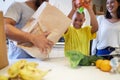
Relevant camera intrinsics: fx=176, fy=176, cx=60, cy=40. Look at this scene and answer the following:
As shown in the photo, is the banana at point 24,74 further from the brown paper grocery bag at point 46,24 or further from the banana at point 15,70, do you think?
the brown paper grocery bag at point 46,24

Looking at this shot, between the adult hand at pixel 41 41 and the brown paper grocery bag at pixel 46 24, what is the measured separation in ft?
0.07

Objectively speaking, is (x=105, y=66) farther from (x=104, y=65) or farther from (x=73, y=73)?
(x=73, y=73)

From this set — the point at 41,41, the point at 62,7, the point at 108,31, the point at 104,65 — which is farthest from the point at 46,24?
the point at 62,7

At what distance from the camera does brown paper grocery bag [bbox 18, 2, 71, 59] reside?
88 centimetres

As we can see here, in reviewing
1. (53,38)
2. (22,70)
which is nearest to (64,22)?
(53,38)

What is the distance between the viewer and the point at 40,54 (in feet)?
2.97

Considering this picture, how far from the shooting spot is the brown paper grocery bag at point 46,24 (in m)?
0.88

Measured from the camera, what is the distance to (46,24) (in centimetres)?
90

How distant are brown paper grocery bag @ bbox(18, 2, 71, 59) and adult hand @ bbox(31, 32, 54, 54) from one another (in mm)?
21

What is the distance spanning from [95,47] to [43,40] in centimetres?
65

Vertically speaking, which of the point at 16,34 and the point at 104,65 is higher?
the point at 16,34

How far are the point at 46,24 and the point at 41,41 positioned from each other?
0.33ft

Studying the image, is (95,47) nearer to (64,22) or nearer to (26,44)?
(64,22)

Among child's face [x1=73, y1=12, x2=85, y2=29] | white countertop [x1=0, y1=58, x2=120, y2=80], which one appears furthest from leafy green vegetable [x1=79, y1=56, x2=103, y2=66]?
child's face [x1=73, y1=12, x2=85, y2=29]
